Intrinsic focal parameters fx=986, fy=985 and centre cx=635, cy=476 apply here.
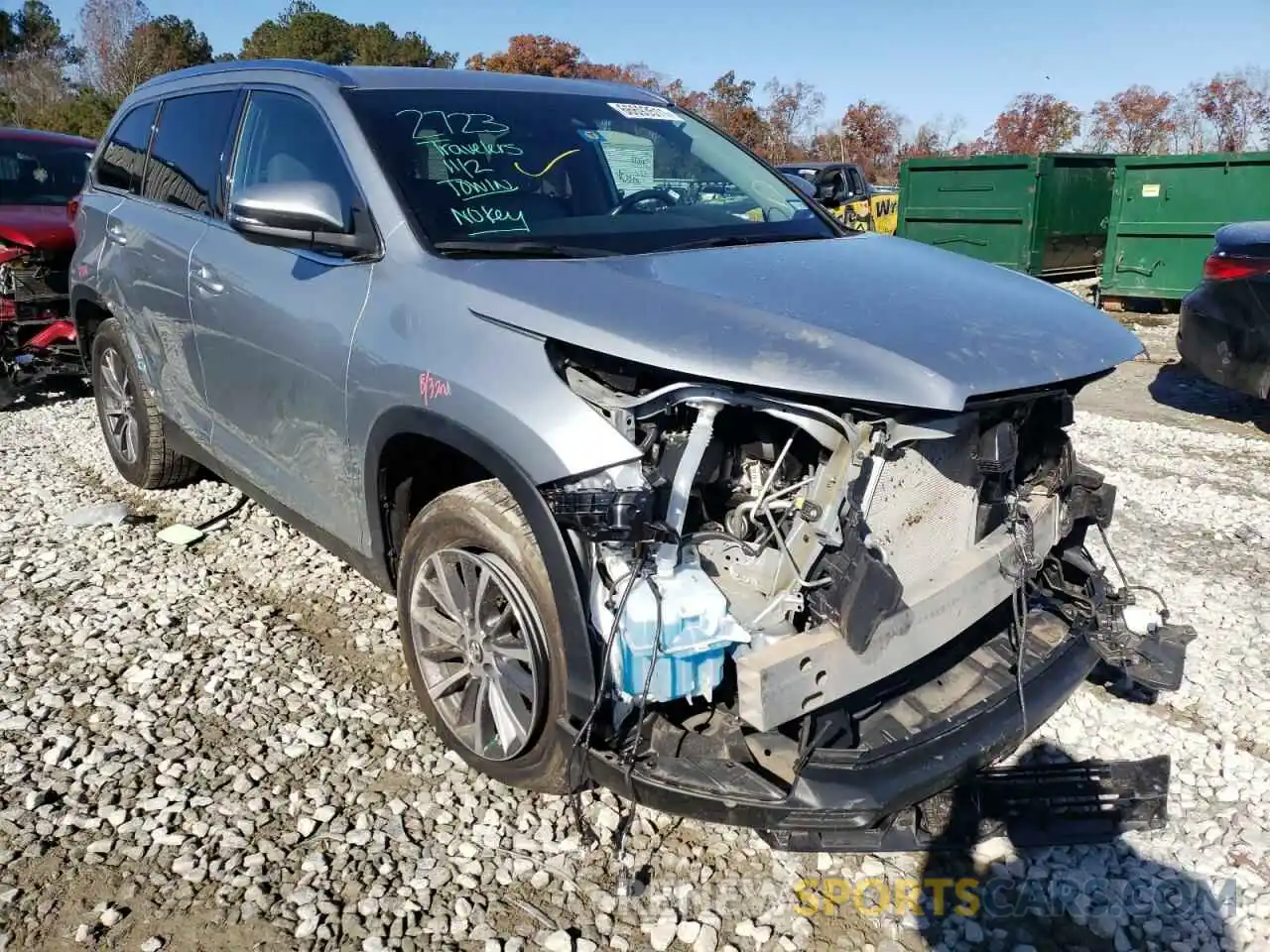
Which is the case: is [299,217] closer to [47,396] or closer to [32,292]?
[32,292]

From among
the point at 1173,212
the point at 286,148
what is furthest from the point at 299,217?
the point at 1173,212

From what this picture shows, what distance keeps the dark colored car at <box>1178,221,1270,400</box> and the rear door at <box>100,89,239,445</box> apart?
19.8 feet

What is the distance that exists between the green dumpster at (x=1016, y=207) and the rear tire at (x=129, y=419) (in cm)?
1024

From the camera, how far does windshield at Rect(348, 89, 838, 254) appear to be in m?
2.98

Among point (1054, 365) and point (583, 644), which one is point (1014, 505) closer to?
point (1054, 365)

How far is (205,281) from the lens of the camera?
3789 millimetres

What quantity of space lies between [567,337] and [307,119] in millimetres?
1624

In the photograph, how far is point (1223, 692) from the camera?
11.2 ft

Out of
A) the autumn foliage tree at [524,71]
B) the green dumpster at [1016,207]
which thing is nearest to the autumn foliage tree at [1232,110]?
the autumn foliage tree at [524,71]

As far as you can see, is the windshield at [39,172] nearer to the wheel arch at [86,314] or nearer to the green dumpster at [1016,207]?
the wheel arch at [86,314]

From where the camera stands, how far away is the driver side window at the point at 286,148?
10.3 feet

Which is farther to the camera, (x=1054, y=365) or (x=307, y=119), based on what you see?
(x=307, y=119)

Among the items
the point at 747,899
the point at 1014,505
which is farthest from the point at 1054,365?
the point at 747,899

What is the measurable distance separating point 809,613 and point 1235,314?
216 inches
